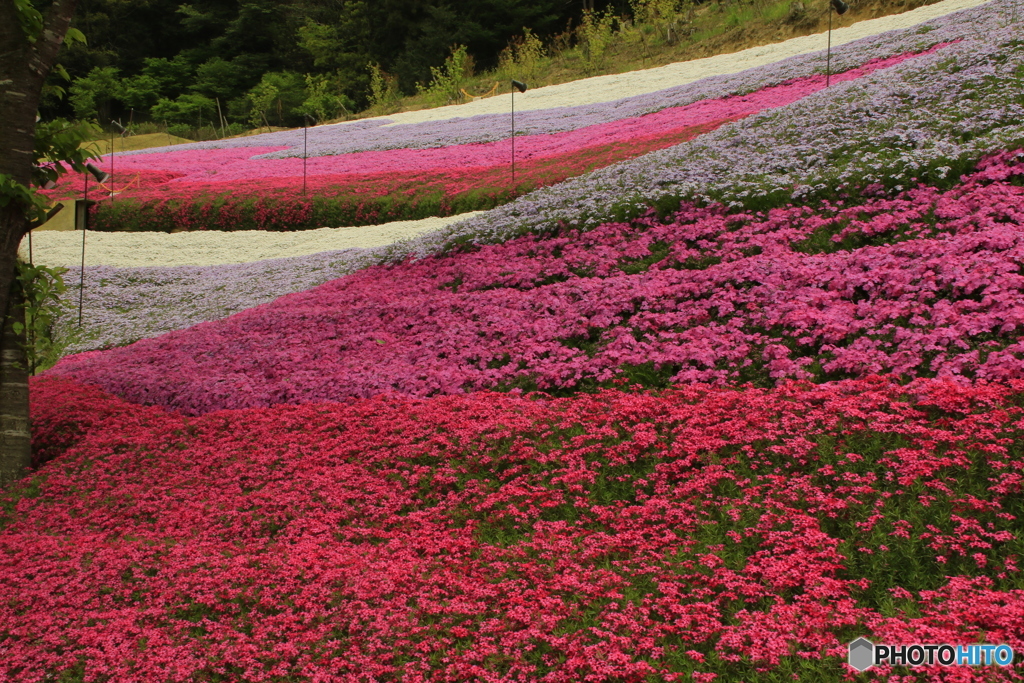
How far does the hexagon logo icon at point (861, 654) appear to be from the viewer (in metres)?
5.36

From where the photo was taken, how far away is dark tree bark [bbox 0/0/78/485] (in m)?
9.98

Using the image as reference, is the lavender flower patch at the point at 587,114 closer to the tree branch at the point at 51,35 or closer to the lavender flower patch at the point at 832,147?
the lavender flower patch at the point at 832,147

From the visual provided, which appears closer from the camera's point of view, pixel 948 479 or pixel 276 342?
pixel 948 479

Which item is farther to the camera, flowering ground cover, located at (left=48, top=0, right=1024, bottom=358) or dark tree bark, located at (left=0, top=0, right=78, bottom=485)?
flowering ground cover, located at (left=48, top=0, right=1024, bottom=358)

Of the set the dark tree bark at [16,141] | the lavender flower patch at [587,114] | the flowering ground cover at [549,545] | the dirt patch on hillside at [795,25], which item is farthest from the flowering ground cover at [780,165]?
the dirt patch on hillside at [795,25]

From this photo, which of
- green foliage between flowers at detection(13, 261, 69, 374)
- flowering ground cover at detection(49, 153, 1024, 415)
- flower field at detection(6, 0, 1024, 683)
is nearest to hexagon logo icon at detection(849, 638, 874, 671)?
flower field at detection(6, 0, 1024, 683)

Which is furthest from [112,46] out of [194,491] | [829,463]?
[829,463]

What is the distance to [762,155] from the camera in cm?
1678

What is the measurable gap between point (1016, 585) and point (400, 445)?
6502 millimetres

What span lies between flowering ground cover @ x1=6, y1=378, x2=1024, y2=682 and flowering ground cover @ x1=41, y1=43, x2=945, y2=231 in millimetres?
14677

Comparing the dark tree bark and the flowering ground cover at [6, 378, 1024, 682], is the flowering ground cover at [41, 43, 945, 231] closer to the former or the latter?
the dark tree bark

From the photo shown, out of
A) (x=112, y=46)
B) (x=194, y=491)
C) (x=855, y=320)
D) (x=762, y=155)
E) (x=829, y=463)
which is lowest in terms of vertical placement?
(x=194, y=491)

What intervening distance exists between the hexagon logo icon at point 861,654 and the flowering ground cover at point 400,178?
18337mm

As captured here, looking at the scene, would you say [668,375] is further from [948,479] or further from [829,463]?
[948,479]
